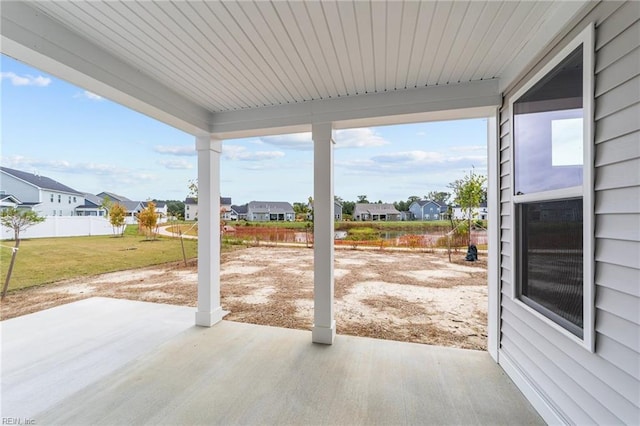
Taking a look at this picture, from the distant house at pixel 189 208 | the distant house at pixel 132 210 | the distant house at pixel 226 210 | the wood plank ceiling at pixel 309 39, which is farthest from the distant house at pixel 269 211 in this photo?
the wood plank ceiling at pixel 309 39

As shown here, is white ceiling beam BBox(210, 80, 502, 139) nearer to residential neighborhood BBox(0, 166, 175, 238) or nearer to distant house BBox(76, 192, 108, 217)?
residential neighborhood BBox(0, 166, 175, 238)

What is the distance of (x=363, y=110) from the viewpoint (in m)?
2.66

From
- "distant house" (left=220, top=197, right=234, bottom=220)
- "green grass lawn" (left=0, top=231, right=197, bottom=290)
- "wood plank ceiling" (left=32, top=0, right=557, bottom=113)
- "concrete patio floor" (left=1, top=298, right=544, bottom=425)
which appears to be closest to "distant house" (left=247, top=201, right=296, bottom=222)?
"distant house" (left=220, top=197, right=234, bottom=220)

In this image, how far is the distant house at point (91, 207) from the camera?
3887 millimetres

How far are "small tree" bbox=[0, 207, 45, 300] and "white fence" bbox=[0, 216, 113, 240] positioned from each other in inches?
1.9

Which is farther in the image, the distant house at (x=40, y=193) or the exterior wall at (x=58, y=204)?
the exterior wall at (x=58, y=204)

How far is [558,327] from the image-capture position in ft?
5.12

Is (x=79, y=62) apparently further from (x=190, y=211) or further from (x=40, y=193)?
(x=190, y=211)

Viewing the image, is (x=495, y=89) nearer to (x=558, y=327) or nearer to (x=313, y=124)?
(x=313, y=124)

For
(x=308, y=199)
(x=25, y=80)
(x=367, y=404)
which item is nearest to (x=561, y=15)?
(x=367, y=404)

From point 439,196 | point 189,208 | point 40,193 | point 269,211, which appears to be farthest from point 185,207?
point 439,196

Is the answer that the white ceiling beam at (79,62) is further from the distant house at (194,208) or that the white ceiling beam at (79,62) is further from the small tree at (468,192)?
the small tree at (468,192)

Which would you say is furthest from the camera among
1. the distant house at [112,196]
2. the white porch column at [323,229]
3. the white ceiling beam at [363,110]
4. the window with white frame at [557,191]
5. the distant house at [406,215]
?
the distant house at [406,215]

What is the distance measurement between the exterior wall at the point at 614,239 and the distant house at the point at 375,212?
3334 millimetres
